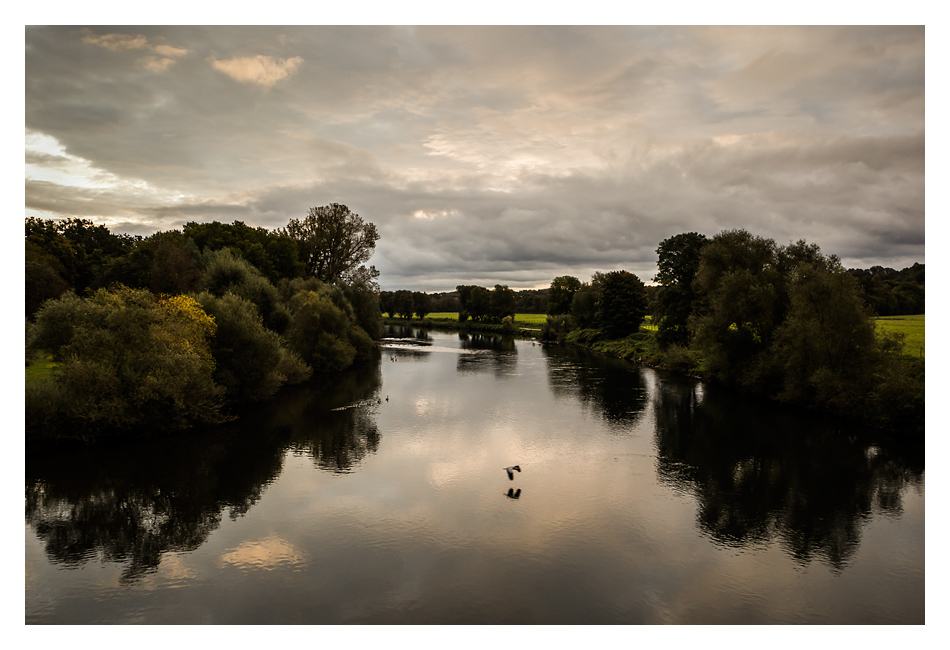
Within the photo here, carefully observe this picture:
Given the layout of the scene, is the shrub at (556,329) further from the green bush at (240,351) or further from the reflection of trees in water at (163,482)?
the reflection of trees in water at (163,482)

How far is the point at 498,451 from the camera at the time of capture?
2402 cm

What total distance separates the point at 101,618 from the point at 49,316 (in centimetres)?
1737

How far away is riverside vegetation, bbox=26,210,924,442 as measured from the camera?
23.3 meters

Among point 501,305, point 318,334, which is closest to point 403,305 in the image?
point 501,305

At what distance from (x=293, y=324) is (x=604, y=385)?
2508 cm

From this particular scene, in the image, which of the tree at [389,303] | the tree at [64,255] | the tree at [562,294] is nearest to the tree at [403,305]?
Answer: the tree at [389,303]

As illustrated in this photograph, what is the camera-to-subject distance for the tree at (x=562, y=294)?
101312 mm

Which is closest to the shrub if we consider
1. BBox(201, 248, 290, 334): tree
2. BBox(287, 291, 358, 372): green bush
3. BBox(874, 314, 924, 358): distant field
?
BBox(287, 291, 358, 372): green bush

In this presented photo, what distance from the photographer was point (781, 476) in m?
21.3

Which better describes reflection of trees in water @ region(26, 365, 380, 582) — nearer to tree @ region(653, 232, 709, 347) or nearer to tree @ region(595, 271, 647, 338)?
tree @ region(653, 232, 709, 347)

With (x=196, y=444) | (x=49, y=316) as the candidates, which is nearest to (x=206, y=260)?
(x=49, y=316)

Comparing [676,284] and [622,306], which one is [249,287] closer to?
[676,284]

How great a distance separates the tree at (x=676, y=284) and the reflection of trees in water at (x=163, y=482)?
31843 mm

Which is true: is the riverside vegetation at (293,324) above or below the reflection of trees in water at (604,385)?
above
